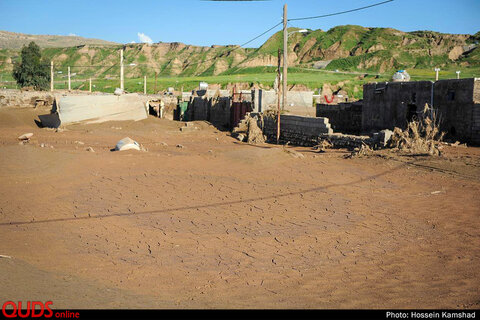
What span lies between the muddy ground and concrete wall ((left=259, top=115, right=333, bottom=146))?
473cm

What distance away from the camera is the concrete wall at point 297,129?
62.2 feet

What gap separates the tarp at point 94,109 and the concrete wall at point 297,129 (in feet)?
29.5

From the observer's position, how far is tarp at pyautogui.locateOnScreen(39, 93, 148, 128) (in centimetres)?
2497

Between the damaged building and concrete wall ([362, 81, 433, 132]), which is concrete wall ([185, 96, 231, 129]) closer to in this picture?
the damaged building

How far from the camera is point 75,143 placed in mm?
18250

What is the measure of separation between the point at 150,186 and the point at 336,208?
4503mm

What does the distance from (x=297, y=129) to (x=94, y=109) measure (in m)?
12.6

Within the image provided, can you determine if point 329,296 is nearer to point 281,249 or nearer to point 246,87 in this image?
point 281,249

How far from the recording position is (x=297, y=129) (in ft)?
67.4

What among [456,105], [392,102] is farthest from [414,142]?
[392,102]

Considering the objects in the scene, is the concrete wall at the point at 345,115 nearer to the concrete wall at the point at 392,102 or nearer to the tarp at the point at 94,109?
the concrete wall at the point at 392,102

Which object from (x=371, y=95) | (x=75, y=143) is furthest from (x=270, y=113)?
(x=75, y=143)

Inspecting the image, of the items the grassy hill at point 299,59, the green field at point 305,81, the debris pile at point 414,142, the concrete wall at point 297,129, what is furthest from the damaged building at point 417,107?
the green field at point 305,81

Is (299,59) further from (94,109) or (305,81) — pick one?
(94,109)
